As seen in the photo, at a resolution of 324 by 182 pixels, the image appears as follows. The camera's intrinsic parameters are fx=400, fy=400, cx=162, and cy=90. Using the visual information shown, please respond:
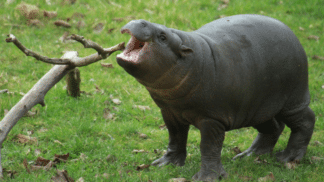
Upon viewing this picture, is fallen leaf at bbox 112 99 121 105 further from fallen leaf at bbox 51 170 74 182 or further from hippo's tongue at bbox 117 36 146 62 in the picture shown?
hippo's tongue at bbox 117 36 146 62

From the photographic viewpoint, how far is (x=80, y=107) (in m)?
5.34

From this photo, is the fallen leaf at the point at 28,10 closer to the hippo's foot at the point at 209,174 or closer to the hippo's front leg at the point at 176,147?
the hippo's front leg at the point at 176,147

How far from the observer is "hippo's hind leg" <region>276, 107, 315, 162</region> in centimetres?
412

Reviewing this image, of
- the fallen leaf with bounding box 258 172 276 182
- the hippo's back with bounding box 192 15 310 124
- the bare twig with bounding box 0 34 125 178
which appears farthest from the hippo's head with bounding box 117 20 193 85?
the fallen leaf with bounding box 258 172 276 182

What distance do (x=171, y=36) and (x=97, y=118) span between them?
2386 millimetres

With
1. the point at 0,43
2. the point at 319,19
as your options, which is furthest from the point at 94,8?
the point at 319,19

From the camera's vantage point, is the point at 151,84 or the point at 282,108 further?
the point at 282,108

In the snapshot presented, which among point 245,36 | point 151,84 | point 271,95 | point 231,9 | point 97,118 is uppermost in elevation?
point 245,36

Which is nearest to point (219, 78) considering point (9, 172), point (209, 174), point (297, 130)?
point (209, 174)

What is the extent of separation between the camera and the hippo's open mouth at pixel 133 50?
9.90ft

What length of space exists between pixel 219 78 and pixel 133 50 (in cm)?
82

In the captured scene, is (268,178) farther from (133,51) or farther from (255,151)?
(133,51)

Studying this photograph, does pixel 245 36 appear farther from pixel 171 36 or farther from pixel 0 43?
pixel 0 43

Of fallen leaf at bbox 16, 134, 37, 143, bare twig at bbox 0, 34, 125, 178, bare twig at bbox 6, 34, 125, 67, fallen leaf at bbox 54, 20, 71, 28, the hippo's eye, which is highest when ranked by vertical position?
the hippo's eye
